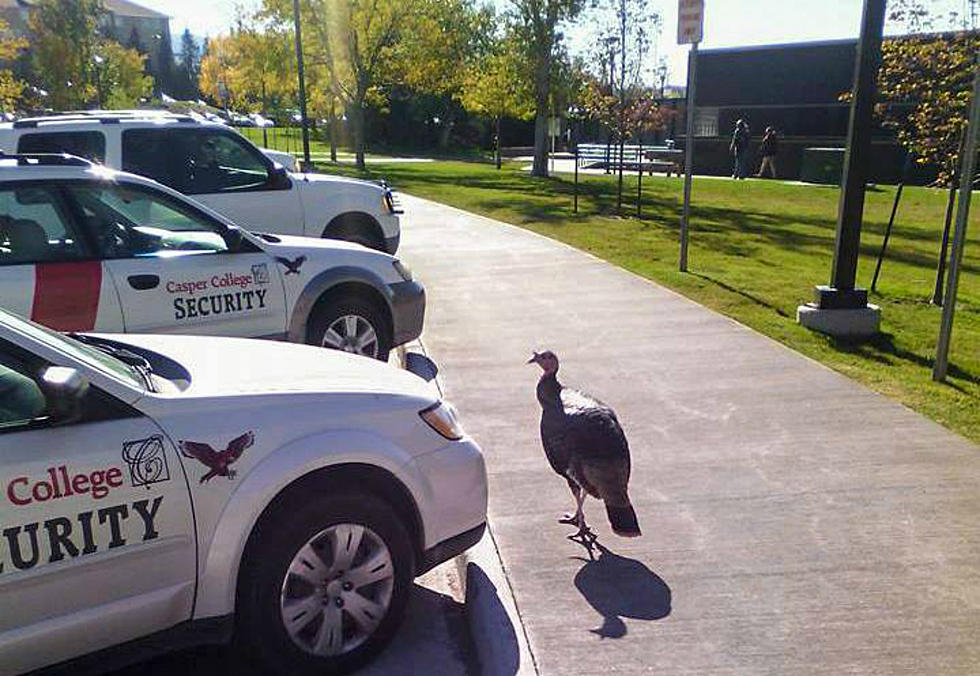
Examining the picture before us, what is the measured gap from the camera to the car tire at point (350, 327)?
6.32 m

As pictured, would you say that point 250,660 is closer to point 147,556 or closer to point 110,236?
point 147,556

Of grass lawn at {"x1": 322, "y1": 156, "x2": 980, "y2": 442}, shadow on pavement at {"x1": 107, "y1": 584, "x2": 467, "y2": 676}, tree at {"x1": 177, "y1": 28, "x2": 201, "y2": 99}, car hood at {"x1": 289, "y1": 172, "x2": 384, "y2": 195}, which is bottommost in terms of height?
shadow on pavement at {"x1": 107, "y1": 584, "x2": 467, "y2": 676}

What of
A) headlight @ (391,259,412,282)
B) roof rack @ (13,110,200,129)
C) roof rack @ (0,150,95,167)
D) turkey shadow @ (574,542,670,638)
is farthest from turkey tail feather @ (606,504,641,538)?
roof rack @ (13,110,200,129)

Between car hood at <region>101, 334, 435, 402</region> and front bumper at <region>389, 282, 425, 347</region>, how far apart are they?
2.76m

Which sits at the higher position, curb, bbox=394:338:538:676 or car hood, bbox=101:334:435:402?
car hood, bbox=101:334:435:402

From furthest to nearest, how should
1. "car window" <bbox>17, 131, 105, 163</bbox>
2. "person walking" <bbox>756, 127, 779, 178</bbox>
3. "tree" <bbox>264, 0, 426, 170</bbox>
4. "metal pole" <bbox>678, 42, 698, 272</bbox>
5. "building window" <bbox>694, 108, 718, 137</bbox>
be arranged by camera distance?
1. "building window" <bbox>694, 108, 718, 137</bbox>
2. "tree" <bbox>264, 0, 426, 170</bbox>
3. "person walking" <bbox>756, 127, 779, 178</bbox>
4. "metal pole" <bbox>678, 42, 698, 272</bbox>
5. "car window" <bbox>17, 131, 105, 163</bbox>

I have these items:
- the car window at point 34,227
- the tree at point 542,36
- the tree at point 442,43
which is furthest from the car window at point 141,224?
the tree at point 442,43

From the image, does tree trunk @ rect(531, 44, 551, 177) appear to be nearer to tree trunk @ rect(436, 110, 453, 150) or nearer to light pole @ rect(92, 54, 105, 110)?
light pole @ rect(92, 54, 105, 110)

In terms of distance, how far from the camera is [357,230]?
31.7ft

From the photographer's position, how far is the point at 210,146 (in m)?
8.38

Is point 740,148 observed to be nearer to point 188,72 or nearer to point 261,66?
point 261,66

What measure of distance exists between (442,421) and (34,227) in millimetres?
3042

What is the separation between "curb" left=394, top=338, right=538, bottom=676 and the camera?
336cm

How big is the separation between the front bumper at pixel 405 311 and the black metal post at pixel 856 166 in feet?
13.1
